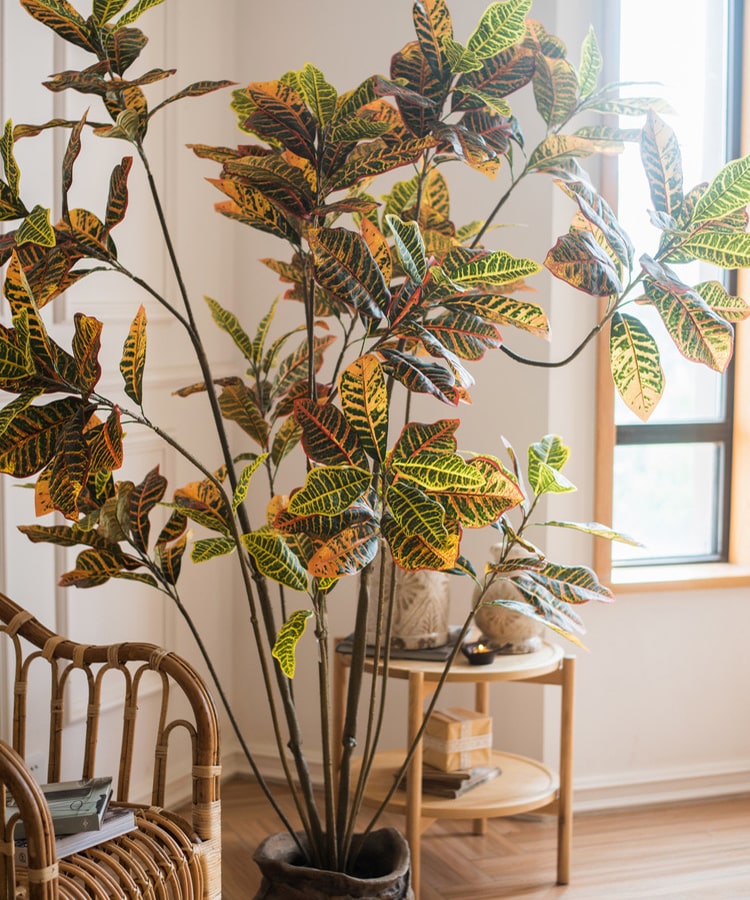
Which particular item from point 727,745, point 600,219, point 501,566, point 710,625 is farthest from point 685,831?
point 600,219

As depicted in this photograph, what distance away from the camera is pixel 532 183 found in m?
3.02

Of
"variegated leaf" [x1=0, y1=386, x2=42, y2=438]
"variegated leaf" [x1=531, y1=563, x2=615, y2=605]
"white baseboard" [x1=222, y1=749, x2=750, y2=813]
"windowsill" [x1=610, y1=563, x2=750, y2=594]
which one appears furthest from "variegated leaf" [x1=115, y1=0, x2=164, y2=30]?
"white baseboard" [x1=222, y1=749, x2=750, y2=813]

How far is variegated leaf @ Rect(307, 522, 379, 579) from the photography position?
1.56 meters

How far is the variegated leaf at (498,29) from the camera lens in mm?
1770

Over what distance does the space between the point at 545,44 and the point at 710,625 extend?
6.17 ft

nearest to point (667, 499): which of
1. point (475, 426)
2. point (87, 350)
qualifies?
point (475, 426)

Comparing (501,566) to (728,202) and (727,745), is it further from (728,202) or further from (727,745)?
(727,745)

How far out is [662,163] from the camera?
5.79 feet

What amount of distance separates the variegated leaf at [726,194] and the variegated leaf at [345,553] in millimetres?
713

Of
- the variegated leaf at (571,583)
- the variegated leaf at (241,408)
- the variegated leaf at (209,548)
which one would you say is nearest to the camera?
the variegated leaf at (209,548)

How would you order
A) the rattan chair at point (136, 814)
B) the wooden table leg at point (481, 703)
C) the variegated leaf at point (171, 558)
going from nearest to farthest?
the rattan chair at point (136, 814), the variegated leaf at point (171, 558), the wooden table leg at point (481, 703)

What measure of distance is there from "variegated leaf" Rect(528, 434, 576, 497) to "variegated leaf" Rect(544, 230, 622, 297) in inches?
17.0

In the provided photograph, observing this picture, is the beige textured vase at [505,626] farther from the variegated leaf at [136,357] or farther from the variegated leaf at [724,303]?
the variegated leaf at [136,357]

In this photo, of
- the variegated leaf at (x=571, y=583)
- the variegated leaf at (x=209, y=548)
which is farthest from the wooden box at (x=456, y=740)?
the variegated leaf at (x=209, y=548)
